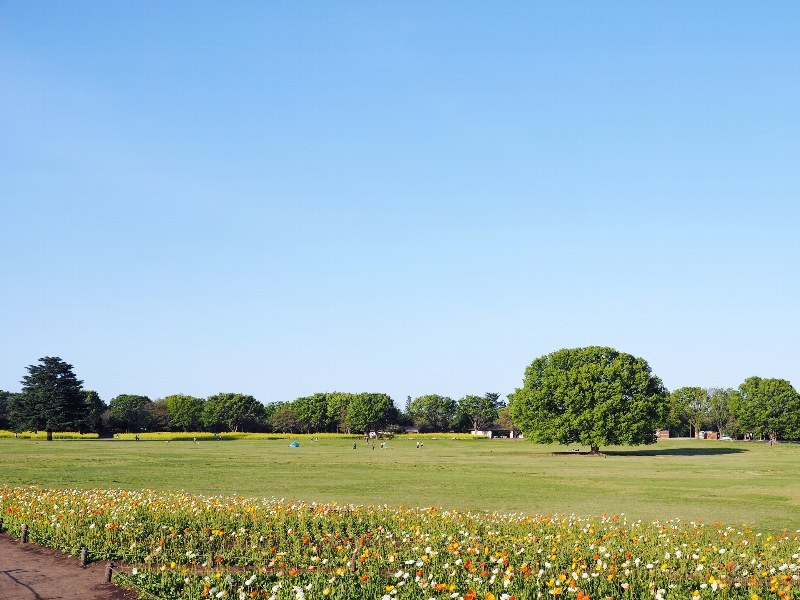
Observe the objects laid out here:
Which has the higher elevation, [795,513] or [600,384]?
[600,384]

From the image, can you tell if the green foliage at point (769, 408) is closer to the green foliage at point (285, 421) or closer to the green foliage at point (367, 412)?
the green foliage at point (367, 412)

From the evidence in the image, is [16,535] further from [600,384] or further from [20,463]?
[600,384]

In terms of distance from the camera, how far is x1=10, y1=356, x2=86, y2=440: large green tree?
110 m

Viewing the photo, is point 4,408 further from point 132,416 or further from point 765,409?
point 765,409

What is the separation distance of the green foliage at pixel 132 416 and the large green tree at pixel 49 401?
129ft

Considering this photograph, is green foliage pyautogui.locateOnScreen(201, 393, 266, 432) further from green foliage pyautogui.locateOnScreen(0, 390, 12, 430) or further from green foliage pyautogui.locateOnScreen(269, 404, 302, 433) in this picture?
green foliage pyautogui.locateOnScreen(0, 390, 12, 430)

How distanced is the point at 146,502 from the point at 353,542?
7154mm

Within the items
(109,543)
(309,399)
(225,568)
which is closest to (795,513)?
(225,568)

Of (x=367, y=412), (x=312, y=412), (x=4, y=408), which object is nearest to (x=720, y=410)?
(x=367, y=412)

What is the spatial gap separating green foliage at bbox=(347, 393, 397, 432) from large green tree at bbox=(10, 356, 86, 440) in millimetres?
66535

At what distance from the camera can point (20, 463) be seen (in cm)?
4678

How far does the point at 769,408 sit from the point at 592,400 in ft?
265

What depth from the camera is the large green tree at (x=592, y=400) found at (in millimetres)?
71938

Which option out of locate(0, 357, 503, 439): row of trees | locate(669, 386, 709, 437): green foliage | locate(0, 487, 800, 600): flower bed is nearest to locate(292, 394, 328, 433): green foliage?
locate(0, 357, 503, 439): row of trees
